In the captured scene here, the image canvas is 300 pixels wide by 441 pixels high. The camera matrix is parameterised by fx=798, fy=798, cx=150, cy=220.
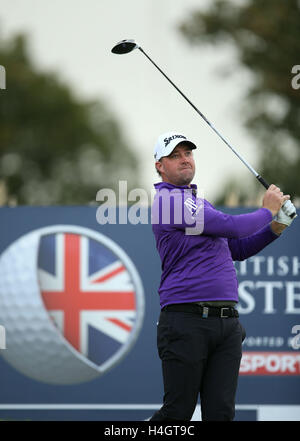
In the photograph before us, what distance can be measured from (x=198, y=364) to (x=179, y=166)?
1.27 meters

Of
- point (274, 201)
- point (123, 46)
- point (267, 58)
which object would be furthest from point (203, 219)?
point (267, 58)

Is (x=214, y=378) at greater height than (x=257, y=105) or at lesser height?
lesser

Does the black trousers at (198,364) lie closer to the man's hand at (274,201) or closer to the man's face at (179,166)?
the man's hand at (274,201)

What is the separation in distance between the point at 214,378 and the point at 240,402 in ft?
6.88

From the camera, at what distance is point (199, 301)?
16.0 ft

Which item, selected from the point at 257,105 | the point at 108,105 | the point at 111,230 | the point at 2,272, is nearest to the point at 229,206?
the point at 111,230

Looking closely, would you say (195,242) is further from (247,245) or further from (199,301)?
(247,245)

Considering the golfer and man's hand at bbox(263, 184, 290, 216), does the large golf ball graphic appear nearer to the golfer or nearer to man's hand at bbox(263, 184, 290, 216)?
the golfer

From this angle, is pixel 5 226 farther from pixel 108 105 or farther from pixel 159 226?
pixel 108 105

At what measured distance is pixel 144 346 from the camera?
6930 mm

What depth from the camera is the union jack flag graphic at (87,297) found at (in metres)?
6.91

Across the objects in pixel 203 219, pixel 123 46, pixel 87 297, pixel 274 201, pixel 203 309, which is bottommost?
pixel 203 309

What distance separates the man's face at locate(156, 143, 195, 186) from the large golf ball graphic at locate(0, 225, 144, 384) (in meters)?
1.95

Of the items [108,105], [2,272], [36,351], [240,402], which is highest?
[108,105]
